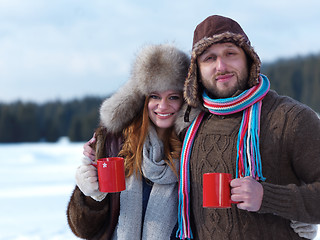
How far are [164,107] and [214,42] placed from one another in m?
0.58

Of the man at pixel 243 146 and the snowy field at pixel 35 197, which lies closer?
the man at pixel 243 146

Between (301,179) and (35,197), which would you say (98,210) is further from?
(35,197)

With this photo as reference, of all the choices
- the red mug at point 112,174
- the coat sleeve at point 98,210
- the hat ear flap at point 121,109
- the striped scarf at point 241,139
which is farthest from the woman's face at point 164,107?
the red mug at point 112,174

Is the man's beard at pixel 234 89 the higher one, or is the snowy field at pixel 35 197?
the man's beard at pixel 234 89

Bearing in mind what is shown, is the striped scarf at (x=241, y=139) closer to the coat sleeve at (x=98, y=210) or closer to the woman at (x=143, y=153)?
the woman at (x=143, y=153)

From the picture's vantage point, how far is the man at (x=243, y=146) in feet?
6.15

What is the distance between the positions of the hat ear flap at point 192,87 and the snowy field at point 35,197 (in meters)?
3.08

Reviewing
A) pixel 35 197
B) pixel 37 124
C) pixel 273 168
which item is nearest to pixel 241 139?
pixel 273 168

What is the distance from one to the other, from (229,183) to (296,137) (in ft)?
1.59

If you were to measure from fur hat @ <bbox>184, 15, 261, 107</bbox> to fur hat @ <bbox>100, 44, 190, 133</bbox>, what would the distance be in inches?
6.4

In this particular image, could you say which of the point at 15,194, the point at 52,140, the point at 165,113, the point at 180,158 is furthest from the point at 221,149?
the point at 52,140

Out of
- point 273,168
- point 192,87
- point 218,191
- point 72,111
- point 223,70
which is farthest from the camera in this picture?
point 72,111

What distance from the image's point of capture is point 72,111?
30469 millimetres

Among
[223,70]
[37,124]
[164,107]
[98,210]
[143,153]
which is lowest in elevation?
[98,210]
